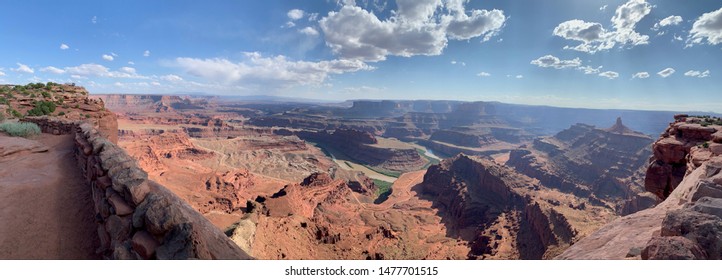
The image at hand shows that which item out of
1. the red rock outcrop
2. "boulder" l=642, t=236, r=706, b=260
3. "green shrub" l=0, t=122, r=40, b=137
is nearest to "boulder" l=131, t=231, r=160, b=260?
"boulder" l=642, t=236, r=706, b=260

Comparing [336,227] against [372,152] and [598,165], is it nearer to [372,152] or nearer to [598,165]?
[372,152]

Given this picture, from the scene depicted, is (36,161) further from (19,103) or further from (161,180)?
(161,180)

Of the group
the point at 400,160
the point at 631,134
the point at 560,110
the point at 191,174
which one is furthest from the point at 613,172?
the point at 560,110

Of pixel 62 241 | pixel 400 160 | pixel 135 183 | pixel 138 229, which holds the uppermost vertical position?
pixel 135 183

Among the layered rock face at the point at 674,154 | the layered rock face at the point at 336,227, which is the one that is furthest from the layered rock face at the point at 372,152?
the layered rock face at the point at 674,154

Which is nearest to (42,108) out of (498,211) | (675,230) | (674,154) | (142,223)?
(142,223)

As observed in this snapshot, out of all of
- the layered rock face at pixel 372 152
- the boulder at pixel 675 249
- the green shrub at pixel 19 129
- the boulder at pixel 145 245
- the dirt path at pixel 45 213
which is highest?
the green shrub at pixel 19 129

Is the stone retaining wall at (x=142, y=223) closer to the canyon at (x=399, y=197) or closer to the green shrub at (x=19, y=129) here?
the canyon at (x=399, y=197)
